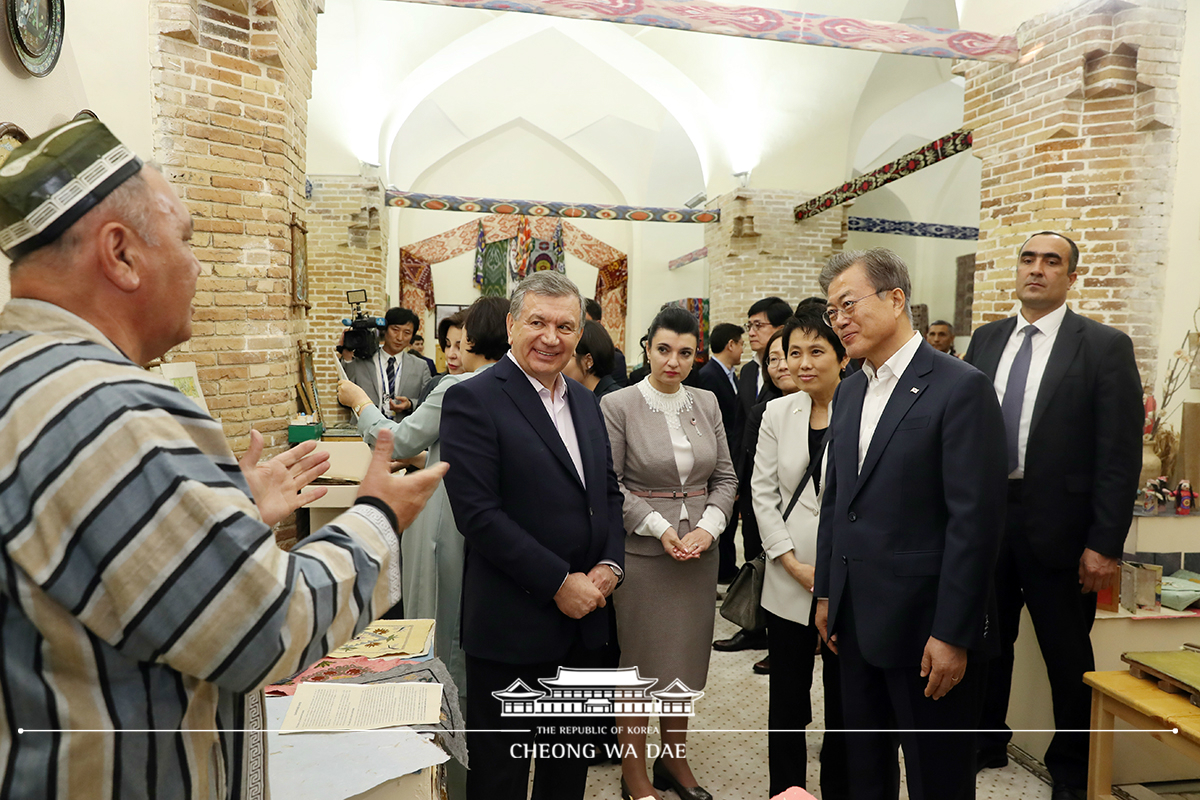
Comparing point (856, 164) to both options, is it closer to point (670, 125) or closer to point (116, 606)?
point (670, 125)

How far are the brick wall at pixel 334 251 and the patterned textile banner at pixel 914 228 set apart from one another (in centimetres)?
677

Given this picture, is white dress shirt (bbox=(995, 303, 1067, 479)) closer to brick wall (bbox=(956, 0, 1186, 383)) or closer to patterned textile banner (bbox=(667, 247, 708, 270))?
brick wall (bbox=(956, 0, 1186, 383))

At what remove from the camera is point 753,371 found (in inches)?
193

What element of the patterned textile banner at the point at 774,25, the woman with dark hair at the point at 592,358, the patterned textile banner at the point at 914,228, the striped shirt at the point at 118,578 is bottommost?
the striped shirt at the point at 118,578

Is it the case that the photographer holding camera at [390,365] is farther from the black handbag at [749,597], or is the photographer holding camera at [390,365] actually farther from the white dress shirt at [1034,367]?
the white dress shirt at [1034,367]

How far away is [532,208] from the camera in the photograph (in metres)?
9.70

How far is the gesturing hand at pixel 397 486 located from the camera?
107 centimetres

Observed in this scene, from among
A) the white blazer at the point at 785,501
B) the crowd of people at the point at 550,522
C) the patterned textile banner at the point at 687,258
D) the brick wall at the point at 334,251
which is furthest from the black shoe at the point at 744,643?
the patterned textile banner at the point at 687,258

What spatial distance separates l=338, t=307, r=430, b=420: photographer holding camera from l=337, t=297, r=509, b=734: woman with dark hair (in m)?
3.14

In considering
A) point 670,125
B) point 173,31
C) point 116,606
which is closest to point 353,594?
point 116,606

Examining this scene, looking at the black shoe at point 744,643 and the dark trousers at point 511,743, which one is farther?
the black shoe at point 744,643

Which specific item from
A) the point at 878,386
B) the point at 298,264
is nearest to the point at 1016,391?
the point at 878,386

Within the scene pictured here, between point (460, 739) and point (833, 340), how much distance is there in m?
1.89

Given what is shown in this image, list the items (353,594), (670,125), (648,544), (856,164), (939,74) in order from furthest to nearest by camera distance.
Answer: (670,125) < (856,164) < (939,74) < (648,544) < (353,594)
